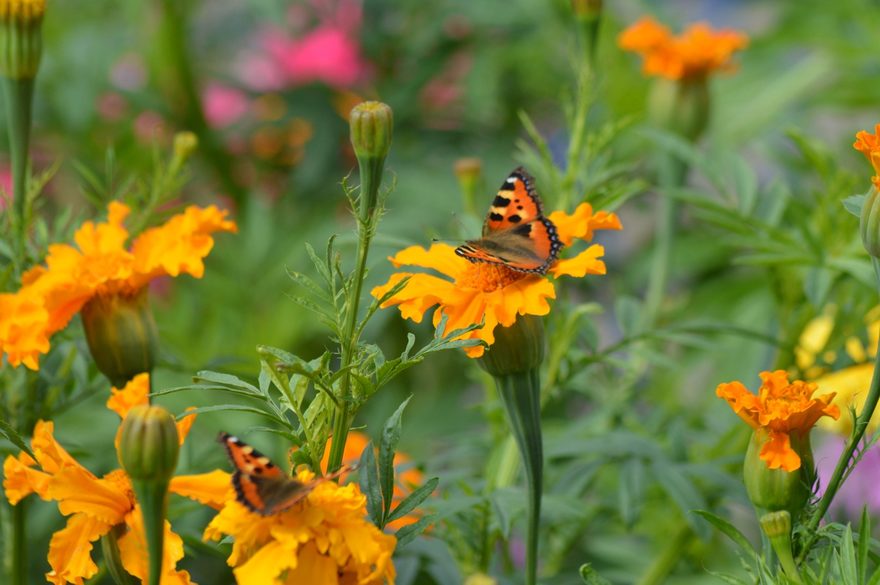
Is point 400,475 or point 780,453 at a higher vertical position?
point 780,453

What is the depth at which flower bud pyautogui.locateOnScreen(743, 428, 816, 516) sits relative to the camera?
0.47 m

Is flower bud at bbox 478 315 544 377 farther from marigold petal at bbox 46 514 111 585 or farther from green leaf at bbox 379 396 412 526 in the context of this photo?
marigold petal at bbox 46 514 111 585

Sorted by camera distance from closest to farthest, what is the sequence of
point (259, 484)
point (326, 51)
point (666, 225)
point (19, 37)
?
point (259, 484)
point (19, 37)
point (666, 225)
point (326, 51)

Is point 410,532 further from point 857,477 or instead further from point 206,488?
point 857,477

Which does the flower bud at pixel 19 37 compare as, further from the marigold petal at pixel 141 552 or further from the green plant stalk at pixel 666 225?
the green plant stalk at pixel 666 225

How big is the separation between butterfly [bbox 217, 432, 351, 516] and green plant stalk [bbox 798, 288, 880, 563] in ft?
0.59

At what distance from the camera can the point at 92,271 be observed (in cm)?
57

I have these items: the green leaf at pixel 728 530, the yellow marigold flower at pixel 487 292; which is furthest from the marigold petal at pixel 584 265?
the green leaf at pixel 728 530

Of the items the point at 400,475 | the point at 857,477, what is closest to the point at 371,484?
the point at 400,475

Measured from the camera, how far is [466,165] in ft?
2.33

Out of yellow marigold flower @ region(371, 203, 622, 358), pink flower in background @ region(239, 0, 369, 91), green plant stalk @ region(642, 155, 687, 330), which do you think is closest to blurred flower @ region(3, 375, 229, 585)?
yellow marigold flower @ region(371, 203, 622, 358)

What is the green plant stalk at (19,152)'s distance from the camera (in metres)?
0.60

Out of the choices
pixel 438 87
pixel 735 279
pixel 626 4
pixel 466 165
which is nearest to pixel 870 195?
pixel 466 165

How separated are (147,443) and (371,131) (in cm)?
13
